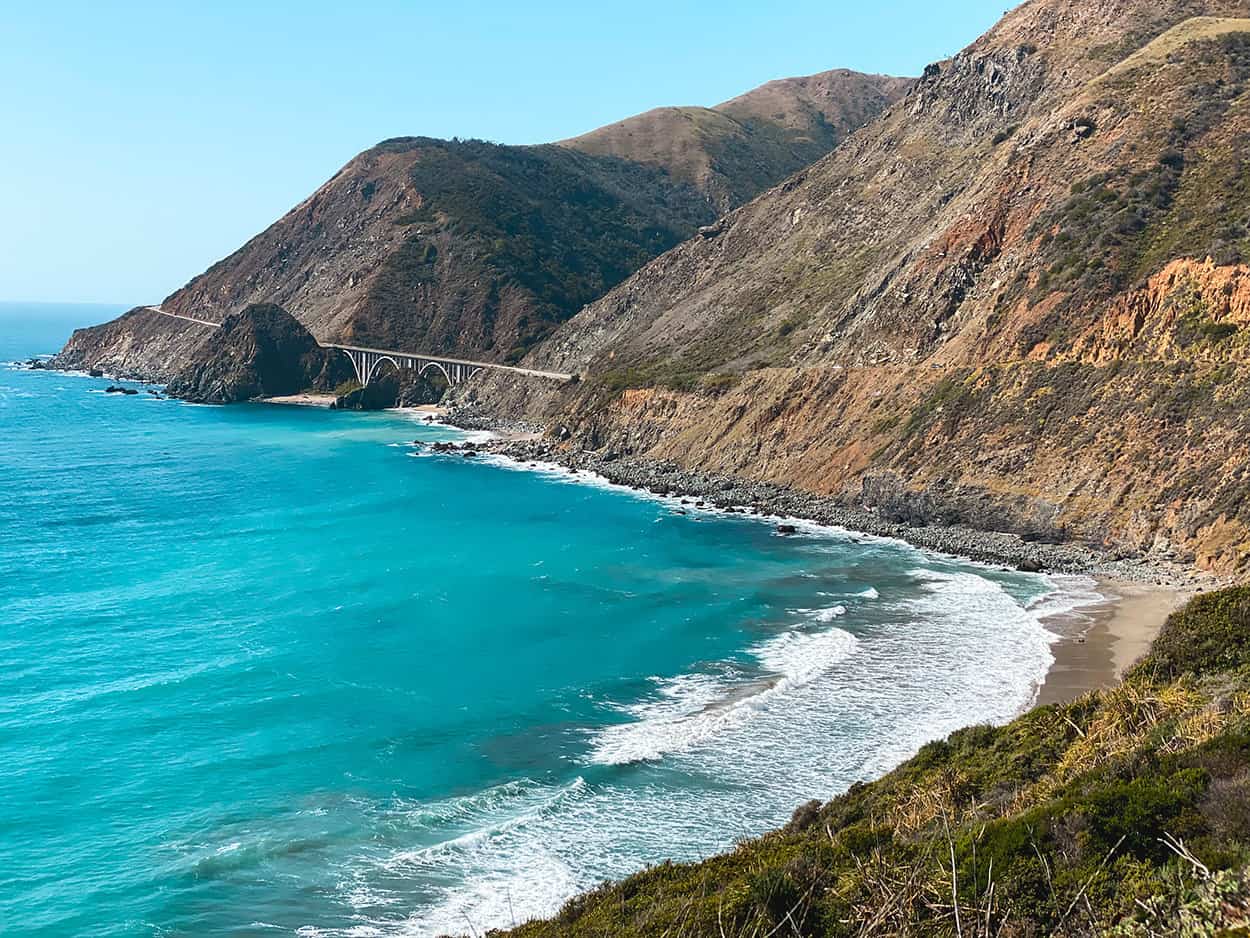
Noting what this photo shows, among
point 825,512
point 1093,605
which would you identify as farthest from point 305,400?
A: point 1093,605

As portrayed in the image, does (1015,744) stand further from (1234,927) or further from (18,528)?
(18,528)

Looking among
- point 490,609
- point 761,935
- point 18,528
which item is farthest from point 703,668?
point 18,528

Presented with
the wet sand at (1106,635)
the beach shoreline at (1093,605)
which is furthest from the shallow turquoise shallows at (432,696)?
the beach shoreline at (1093,605)

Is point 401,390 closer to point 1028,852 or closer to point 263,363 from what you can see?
point 263,363

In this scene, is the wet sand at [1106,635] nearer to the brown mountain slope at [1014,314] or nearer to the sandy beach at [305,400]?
the brown mountain slope at [1014,314]

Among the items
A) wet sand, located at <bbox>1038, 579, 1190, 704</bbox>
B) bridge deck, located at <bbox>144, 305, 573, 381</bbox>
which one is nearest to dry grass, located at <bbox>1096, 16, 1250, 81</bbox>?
wet sand, located at <bbox>1038, 579, 1190, 704</bbox>

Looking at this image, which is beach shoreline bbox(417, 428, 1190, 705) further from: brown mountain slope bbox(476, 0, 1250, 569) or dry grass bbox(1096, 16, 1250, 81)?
dry grass bbox(1096, 16, 1250, 81)
